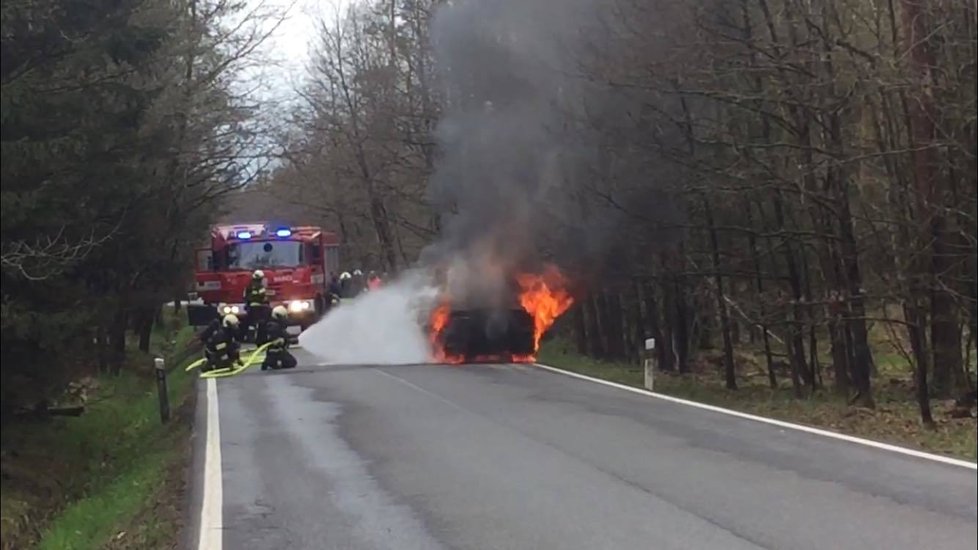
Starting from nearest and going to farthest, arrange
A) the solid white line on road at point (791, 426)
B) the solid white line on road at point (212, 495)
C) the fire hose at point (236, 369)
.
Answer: the solid white line on road at point (212, 495) < the solid white line on road at point (791, 426) < the fire hose at point (236, 369)

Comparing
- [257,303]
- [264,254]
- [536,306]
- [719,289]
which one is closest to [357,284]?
[264,254]

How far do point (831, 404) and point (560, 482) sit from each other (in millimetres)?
6102

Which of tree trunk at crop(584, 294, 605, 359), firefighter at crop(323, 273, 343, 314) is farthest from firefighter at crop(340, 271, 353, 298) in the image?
tree trunk at crop(584, 294, 605, 359)

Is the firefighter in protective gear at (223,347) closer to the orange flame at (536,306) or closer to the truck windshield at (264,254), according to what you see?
the orange flame at (536,306)

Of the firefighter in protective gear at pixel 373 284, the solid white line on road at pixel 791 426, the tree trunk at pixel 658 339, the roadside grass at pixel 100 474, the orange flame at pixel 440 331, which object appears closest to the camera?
the roadside grass at pixel 100 474

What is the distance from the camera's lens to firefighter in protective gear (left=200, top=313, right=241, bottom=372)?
21.6 meters

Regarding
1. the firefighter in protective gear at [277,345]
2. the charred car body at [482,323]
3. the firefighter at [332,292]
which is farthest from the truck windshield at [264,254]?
the firefighter in protective gear at [277,345]

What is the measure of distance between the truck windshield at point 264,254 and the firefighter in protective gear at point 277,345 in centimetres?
952

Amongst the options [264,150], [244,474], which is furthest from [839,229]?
[264,150]

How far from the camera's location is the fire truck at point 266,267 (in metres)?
30.7

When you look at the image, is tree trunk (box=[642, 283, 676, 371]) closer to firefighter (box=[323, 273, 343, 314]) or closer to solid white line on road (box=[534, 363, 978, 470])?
solid white line on road (box=[534, 363, 978, 470])

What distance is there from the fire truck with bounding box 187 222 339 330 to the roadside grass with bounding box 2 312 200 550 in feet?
38.2

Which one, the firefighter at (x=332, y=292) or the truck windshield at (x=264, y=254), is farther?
the firefighter at (x=332, y=292)

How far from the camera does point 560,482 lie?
31.3ft
